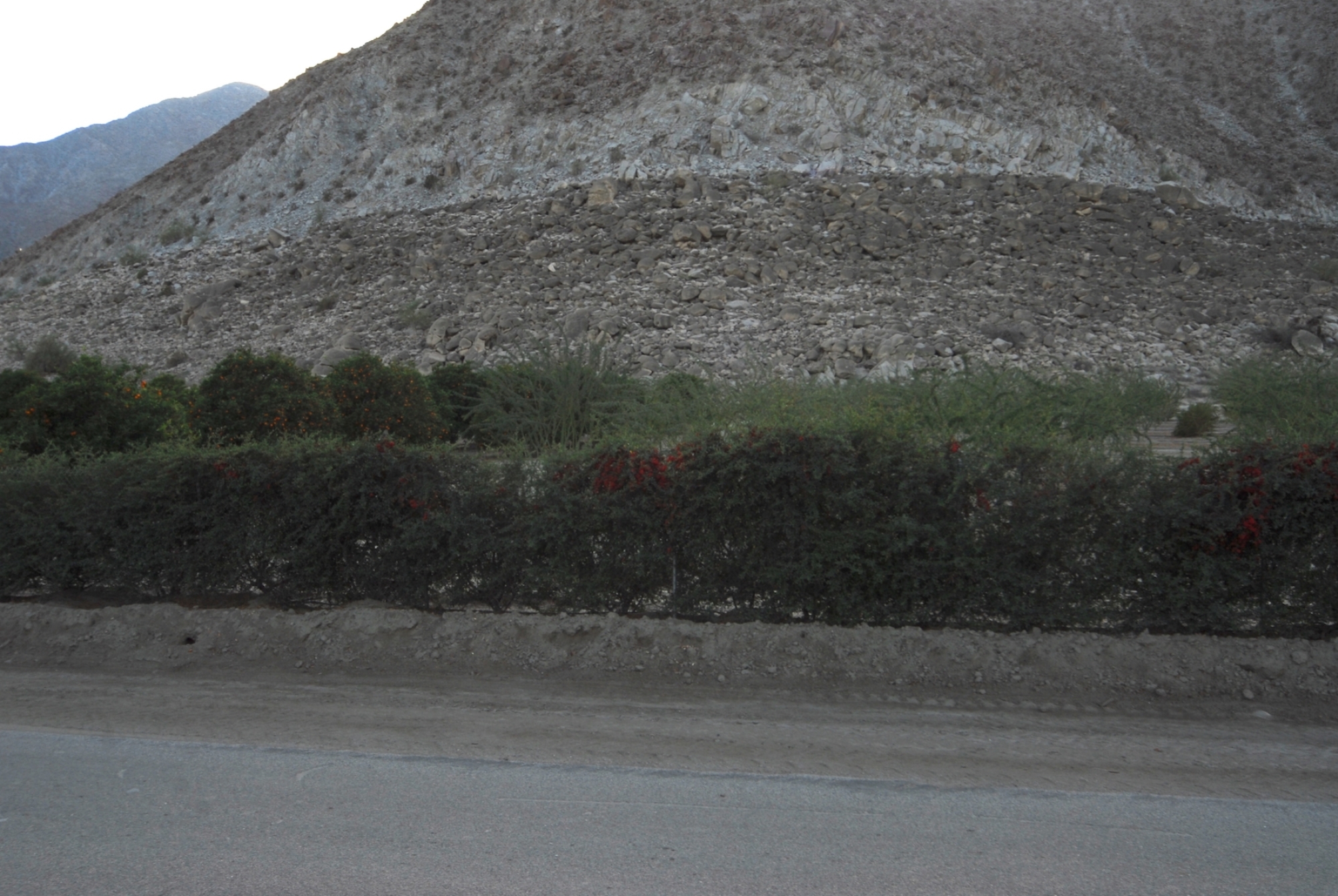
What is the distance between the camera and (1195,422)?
2561 cm

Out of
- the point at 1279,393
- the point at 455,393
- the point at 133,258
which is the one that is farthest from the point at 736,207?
the point at 133,258

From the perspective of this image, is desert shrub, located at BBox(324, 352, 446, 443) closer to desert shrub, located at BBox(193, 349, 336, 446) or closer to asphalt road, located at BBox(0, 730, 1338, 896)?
desert shrub, located at BBox(193, 349, 336, 446)

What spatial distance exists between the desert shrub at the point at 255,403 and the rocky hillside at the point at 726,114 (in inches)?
1122

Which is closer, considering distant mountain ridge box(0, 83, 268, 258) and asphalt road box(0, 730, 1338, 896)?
asphalt road box(0, 730, 1338, 896)

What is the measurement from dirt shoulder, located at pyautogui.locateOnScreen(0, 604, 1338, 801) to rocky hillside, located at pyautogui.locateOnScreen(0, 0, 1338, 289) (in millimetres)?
38757

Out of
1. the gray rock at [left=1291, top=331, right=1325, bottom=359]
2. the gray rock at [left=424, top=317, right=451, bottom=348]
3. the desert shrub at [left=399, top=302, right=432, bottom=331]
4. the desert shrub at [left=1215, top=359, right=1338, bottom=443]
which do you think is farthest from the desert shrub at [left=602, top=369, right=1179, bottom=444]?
the desert shrub at [left=399, top=302, right=432, bottom=331]

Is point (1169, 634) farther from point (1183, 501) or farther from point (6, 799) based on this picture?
point (6, 799)

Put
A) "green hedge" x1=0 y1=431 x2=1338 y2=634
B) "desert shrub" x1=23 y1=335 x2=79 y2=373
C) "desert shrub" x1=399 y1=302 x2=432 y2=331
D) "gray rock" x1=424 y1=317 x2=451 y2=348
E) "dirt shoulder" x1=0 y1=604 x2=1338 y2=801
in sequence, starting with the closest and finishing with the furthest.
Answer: "dirt shoulder" x1=0 y1=604 x2=1338 y2=801, "green hedge" x1=0 y1=431 x2=1338 y2=634, "gray rock" x1=424 y1=317 x2=451 y2=348, "desert shrub" x1=399 y1=302 x2=432 y2=331, "desert shrub" x1=23 y1=335 x2=79 y2=373

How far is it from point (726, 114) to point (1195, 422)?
28.0 meters

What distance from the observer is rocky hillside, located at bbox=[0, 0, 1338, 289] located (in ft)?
152

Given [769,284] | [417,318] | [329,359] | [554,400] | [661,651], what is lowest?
[329,359]

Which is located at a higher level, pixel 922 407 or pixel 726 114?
pixel 726 114

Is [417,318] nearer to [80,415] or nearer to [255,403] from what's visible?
[255,403]

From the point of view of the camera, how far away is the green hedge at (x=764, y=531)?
7.91m
